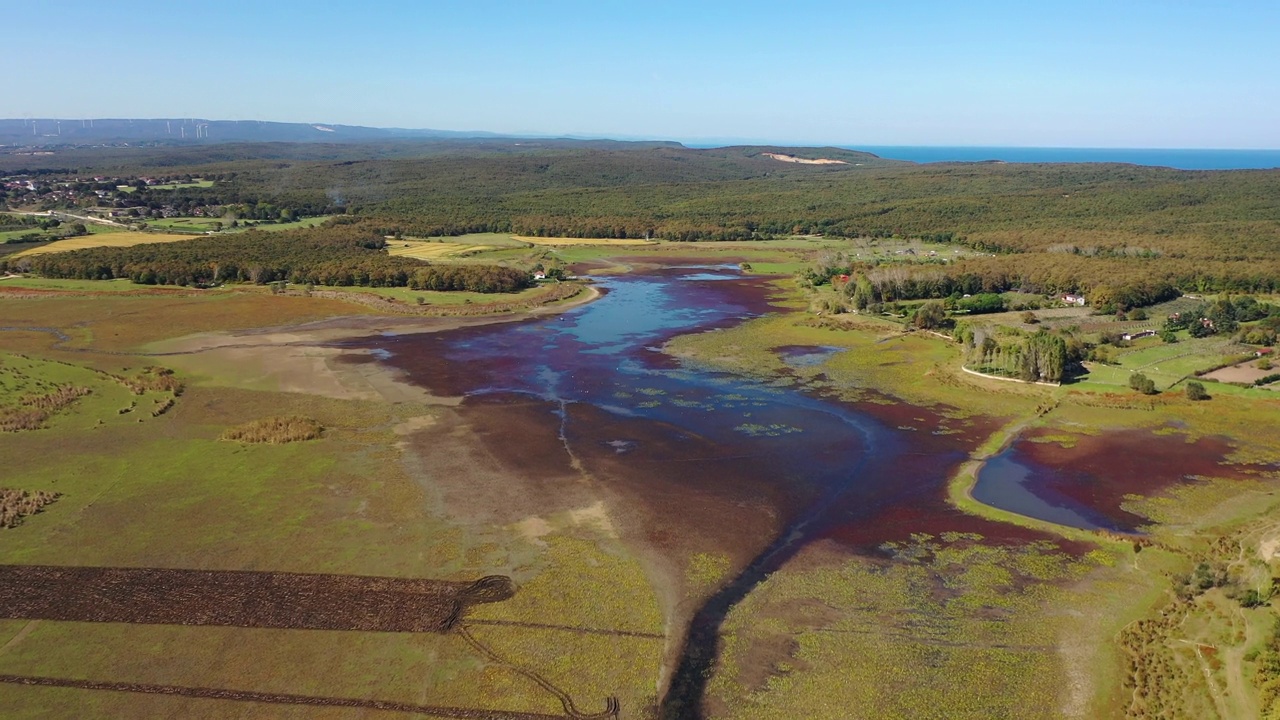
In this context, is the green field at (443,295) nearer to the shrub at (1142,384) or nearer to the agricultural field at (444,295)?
the agricultural field at (444,295)

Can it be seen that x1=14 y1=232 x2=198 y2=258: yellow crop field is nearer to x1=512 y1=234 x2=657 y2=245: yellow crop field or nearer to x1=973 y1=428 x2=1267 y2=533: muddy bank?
x1=512 y1=234 x2=657 y2=245: yellow crop field

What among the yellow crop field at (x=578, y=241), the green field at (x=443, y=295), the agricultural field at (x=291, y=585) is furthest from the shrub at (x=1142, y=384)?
the yellow crop field at (x=578, y=241)

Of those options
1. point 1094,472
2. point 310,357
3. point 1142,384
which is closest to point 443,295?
point 310,357

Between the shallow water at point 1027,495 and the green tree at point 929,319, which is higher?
the green tree at point 929,319

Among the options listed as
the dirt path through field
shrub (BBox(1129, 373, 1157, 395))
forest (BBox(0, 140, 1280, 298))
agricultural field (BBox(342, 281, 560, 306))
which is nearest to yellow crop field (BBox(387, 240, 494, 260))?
forest (BBox(0, 140, 1280, 298))

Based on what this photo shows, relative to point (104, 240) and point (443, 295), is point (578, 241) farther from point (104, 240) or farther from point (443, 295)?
point (104, 240)
